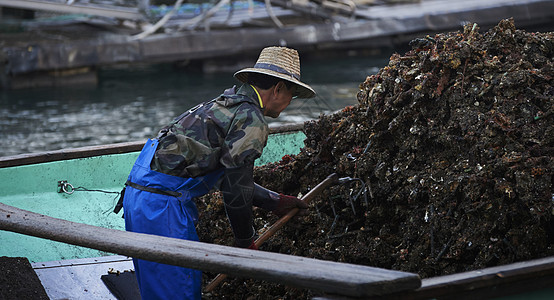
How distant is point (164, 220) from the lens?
276 centimetres

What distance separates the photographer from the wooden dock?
12250 mm

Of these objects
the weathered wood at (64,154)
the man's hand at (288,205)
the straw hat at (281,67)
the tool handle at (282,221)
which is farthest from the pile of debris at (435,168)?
the weathered wood at (64,154)

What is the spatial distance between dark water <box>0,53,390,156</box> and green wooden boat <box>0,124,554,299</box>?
164 inches

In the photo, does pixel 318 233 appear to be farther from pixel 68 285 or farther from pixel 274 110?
pixel 68 285

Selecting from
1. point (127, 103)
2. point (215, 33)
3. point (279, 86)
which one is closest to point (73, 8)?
point (127, 103)

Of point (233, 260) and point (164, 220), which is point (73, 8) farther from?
point (233, 260)

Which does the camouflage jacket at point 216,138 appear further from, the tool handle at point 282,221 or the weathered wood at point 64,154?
the weathered wood at point 64,154

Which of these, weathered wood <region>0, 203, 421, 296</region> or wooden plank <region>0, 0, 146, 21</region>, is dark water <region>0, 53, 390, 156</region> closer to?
wooden plank <region>0, 0, 146, 21</region>

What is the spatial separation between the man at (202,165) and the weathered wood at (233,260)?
0.33m

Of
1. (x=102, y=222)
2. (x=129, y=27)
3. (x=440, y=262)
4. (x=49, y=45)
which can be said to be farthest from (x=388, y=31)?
(x=440, y=262)

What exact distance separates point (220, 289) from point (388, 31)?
1113 cm

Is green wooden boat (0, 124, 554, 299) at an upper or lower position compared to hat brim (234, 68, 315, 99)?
lower

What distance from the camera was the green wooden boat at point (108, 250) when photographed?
2122 mm

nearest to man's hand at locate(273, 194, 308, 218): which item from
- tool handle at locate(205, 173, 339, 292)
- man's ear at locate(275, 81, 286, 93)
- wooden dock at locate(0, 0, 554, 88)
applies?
tool handle at locate(205, 173, 339, 292)
